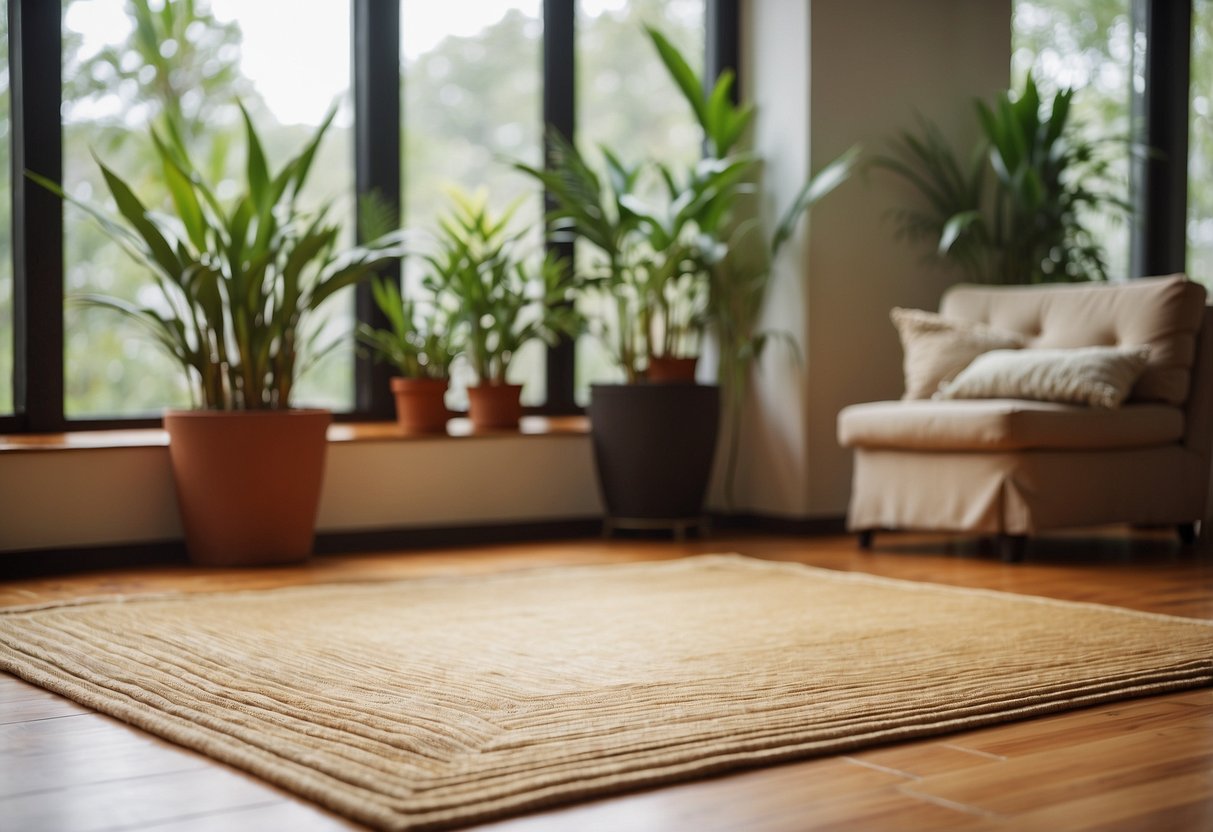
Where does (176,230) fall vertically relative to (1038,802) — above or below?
above

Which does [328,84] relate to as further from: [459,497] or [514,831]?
[514,831]

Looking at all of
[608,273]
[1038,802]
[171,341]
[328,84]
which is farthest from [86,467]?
[1038,802]

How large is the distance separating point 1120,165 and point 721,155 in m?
2.46

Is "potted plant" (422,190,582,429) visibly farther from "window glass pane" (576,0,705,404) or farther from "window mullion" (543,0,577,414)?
"window glass pane" (576,0,705,404)

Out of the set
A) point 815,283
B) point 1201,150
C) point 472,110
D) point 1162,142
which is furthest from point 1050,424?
point 1201,150

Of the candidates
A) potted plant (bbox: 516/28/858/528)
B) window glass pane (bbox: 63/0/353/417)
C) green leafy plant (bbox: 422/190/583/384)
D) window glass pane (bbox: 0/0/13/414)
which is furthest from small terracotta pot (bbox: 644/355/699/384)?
window glass pane (bbox: 0/0/13/414)

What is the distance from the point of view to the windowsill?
375cm

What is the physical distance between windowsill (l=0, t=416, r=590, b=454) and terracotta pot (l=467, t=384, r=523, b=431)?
1.9 inches

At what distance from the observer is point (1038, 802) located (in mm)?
1617

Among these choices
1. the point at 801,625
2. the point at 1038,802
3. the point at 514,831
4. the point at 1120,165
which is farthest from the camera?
the point at 1120,165

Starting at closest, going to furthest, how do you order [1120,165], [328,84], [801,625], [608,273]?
[801,625]
[328,84]
[608,273]
[1120,165]

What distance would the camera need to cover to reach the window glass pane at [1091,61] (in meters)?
5.87

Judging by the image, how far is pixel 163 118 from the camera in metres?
4.27

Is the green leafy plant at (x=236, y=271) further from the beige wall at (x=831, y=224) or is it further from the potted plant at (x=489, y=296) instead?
the beige wall at (x=831, y=224)
